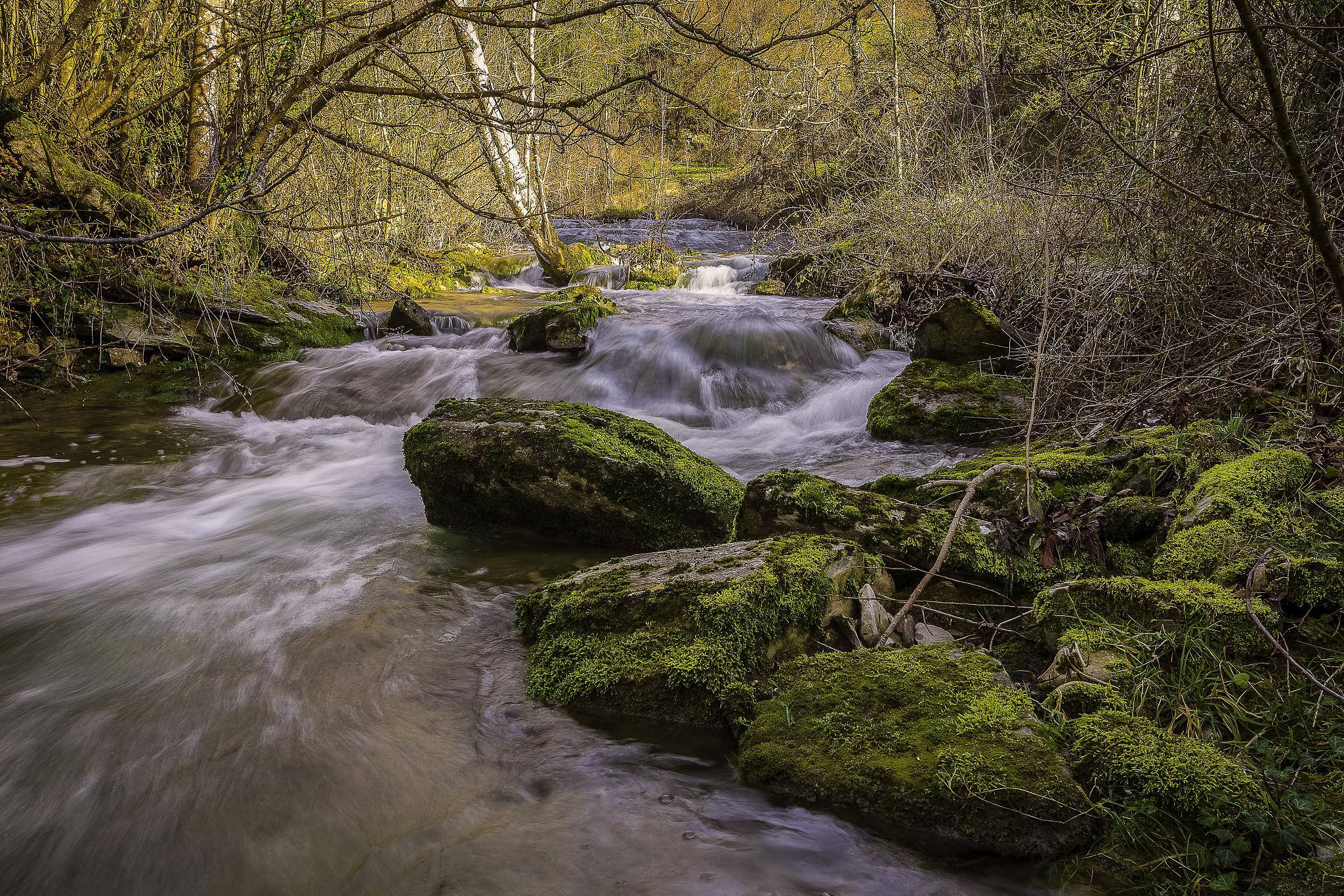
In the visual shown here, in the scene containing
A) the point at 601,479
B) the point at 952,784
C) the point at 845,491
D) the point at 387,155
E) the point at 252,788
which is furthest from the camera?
the point at 387,155

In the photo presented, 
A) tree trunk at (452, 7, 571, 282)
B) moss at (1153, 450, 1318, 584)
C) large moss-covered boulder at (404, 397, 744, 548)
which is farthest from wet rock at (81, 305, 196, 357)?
moss at (1153, 450, 1318, 584)

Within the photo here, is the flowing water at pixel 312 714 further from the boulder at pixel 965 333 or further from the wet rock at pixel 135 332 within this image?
the wet rock at pixel 135 332

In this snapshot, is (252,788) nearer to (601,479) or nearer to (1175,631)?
(601,479)

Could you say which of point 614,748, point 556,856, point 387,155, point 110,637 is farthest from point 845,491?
point 387,155

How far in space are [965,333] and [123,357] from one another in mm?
8265

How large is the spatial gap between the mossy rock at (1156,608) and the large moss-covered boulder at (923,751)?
39cm

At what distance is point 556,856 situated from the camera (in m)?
2.09

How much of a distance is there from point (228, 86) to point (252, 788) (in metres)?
6.70

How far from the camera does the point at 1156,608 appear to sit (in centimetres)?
234

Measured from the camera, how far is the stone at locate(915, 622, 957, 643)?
8.95ft

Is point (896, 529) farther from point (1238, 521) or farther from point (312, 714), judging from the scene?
point (312, 714)

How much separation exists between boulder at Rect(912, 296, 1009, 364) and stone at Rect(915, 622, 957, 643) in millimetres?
4507

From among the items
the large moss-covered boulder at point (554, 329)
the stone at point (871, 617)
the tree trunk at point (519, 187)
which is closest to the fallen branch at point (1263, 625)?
the stone at point (871, 617)

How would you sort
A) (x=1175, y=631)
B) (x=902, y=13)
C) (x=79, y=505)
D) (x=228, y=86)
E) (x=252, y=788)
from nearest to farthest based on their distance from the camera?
(x=1175, y=631)
(x=252, y=788)
(x=79, y=505)
(x=228, y=86)
(x=902, y=13)
